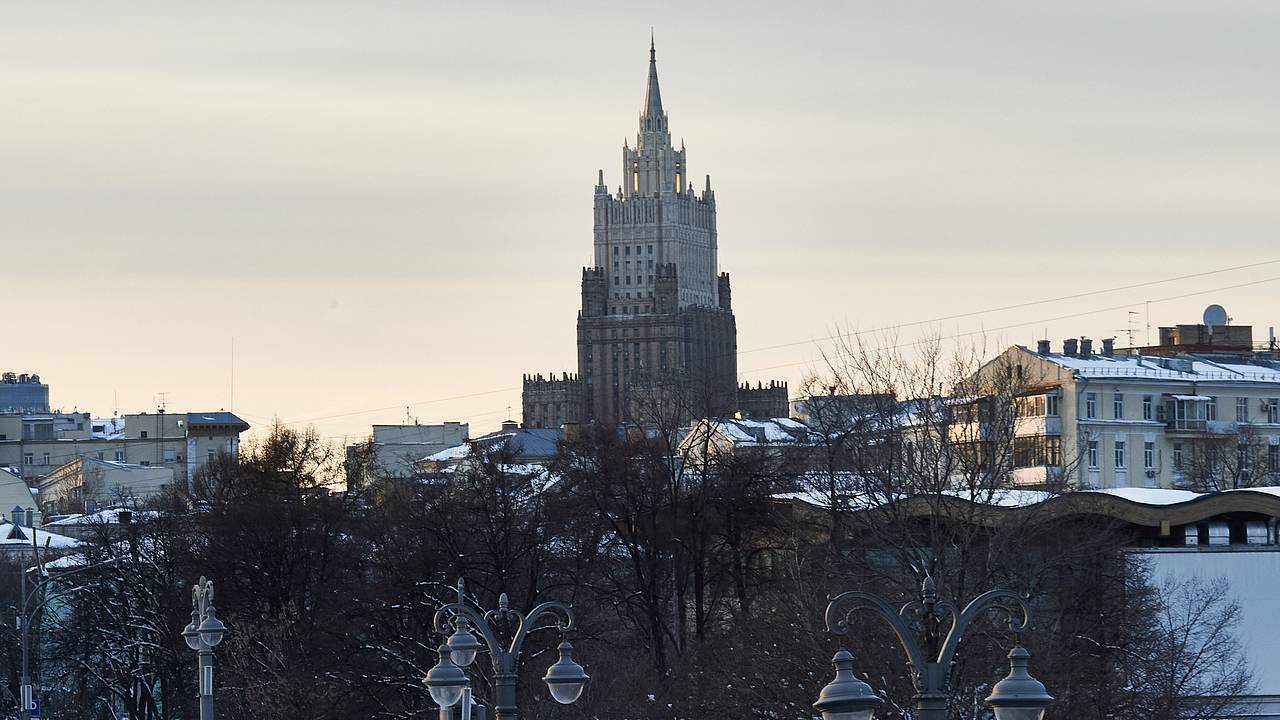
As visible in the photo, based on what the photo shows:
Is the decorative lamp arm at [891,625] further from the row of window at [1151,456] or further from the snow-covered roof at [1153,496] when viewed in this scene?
the row of window at [1151,456]

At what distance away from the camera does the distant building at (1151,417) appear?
123 meters

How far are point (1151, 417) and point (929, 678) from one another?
106 meters

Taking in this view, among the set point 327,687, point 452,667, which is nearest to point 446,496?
point 327,687

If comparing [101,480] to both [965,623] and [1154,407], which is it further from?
A: [965,623]

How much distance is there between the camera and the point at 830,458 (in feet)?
245

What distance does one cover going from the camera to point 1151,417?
12862 centimetres

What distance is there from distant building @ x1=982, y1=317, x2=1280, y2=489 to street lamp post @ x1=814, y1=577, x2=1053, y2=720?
9247cm

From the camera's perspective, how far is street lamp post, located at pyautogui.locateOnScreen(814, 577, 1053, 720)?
869 inches

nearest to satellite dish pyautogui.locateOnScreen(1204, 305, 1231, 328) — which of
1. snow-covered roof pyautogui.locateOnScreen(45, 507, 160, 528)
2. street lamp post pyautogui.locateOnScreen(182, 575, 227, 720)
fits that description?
snow-covered roof pyautogui.locateOnScreen(45, 507, 160, 528)

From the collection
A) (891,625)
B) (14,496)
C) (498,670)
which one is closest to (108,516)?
(14,496)

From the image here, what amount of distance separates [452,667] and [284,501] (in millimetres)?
52163

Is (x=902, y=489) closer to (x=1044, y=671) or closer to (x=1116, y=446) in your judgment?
(x=1044, y=671)

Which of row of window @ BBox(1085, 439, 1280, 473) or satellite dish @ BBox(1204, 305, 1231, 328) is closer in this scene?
row of window @ BBox(1085, 439, 1280, 473)

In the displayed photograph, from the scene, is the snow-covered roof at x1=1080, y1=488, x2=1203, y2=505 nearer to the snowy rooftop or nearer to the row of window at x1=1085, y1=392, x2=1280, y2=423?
the snowy rooftop
